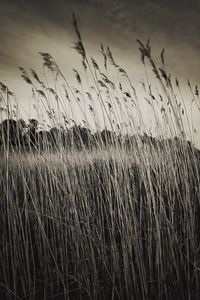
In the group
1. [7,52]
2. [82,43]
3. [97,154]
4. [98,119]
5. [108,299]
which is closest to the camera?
[108,299]

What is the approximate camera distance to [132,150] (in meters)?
2.21

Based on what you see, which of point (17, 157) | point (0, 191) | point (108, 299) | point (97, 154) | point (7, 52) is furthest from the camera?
→ point (7, 52)

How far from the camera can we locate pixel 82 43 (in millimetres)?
1739

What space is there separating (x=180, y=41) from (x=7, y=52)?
2.10 m

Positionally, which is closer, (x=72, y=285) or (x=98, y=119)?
(x=72, y=285)

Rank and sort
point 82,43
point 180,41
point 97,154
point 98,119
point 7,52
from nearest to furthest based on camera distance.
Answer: point 82,43 → point 98,119 → point 97,154 → point 7,52 → point 180,41

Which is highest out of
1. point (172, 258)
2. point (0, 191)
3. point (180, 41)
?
point (180, 41)

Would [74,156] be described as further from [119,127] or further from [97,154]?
[119,127]

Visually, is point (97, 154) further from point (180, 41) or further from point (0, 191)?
point (180, 41)

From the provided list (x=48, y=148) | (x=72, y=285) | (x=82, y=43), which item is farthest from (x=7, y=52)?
(x=72, y=285)

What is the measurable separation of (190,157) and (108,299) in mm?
1218

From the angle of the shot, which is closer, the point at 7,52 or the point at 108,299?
the point at 108,299

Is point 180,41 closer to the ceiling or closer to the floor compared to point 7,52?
closer to the ceiling

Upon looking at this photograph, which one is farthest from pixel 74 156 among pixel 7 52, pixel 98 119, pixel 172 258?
pixel 7 52
